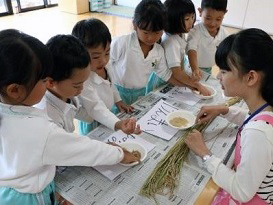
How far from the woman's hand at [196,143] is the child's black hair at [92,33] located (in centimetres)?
53

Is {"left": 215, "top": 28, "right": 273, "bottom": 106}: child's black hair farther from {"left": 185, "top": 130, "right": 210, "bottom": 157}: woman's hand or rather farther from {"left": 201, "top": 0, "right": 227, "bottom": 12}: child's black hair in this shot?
{"left": 201, "top": 0, "right": 227, "bottom": 12}: child's black hair

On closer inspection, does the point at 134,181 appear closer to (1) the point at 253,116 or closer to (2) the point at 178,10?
(1) the point at 253,116

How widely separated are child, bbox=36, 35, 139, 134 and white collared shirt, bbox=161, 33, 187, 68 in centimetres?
58

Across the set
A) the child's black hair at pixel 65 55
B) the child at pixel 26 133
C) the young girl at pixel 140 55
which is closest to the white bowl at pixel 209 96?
the young girl at pixel 140 55

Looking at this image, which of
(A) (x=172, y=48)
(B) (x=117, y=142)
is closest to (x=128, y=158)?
(B) (x=117, y=142)

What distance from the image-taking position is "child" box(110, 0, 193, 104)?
1298 millimetres

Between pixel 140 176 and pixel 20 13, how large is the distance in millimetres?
5309

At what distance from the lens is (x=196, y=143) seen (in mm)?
982

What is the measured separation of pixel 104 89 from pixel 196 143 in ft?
1.84

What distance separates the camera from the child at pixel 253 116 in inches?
29.2

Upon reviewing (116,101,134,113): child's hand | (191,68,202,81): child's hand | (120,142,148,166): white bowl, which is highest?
(191,68,202,81): child's hand

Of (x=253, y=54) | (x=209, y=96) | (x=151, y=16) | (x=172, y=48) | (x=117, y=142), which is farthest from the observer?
(x=172, y=48)

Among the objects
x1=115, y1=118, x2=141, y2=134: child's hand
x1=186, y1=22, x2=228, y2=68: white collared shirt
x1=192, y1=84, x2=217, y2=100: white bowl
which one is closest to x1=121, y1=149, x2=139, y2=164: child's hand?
x1=115, y1=118, x2=141, y2=134: child's hand

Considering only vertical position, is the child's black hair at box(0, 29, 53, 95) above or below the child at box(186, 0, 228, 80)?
above
